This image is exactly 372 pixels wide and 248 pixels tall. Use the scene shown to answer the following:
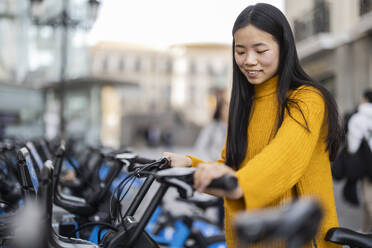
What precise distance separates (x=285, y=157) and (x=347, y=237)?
50 centimetres

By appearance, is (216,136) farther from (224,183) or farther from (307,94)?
(224,183)

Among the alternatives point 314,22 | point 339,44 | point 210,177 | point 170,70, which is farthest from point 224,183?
point 170,70

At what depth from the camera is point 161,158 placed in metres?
1.86

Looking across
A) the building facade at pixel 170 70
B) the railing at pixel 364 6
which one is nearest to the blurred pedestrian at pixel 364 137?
the railing at pixel 364 6

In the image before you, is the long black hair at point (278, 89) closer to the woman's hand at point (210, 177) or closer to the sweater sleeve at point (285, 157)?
the sweater sleeve at point (285, 157)

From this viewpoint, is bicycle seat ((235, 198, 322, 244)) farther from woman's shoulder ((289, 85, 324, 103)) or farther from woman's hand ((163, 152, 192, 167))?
woman's hand ((163, 152, 192, 167))

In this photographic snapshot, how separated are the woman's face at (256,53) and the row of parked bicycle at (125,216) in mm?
491

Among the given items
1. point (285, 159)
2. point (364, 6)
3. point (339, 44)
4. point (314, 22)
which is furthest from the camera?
point (314, 22)

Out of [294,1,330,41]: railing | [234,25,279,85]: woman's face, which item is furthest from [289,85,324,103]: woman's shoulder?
[294,1,330,41]: railing

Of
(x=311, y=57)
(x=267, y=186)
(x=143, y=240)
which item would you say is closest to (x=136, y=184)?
(x=143, y=240)

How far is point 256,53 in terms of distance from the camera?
1.62 m

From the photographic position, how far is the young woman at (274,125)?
4.50ft

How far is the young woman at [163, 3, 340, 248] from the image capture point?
137 cm

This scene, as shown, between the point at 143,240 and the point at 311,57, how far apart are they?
15458 millimetres
